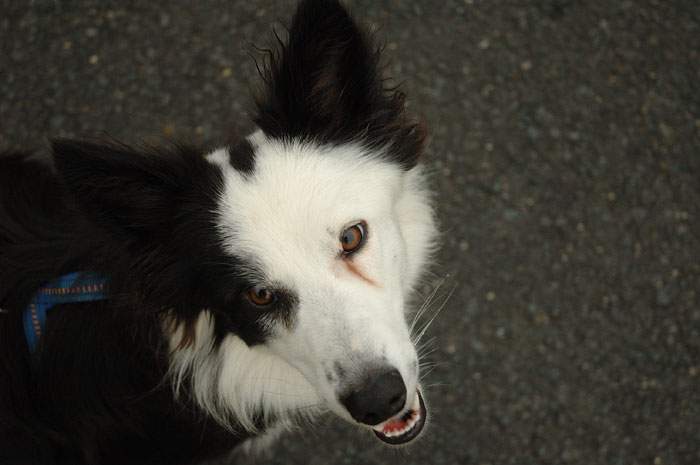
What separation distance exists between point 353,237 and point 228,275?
0.43 meters

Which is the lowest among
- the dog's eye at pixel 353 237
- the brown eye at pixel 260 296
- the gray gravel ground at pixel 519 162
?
the gray gravel ground at pixel 519 162

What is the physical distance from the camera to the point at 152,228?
1.95 metres

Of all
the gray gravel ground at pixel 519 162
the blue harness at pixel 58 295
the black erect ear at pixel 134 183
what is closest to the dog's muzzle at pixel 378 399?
the black erect ear at pixel 134 183

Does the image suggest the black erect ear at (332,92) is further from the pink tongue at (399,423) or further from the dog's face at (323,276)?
the pink tongue at (399,423)

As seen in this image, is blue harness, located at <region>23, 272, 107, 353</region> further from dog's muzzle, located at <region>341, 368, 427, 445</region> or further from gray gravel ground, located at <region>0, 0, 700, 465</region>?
gray gravel ground, located at <region>0, 0, 700, 465</region>

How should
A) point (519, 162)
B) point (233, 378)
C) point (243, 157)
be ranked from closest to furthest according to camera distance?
point (243, 157) < point (233, 378) < point (519, 162)

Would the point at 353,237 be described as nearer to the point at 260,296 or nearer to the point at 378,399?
the point at 260,296

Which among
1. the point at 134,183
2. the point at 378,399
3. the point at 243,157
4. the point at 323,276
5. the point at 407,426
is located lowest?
the point at 407,426

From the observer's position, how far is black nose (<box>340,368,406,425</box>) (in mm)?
1834

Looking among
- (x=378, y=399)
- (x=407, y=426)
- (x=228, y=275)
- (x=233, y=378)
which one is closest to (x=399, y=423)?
(x=407, y=426)

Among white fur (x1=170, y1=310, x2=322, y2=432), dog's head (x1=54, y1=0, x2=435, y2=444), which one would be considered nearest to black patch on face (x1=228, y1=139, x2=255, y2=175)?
dog's head (x1=54, y1=0, x2=435, y2=444)

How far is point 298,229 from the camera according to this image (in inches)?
73.6

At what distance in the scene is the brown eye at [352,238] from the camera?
1970 millimetres

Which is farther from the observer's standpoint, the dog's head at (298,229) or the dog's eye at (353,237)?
the dog's eye at (353,237)
